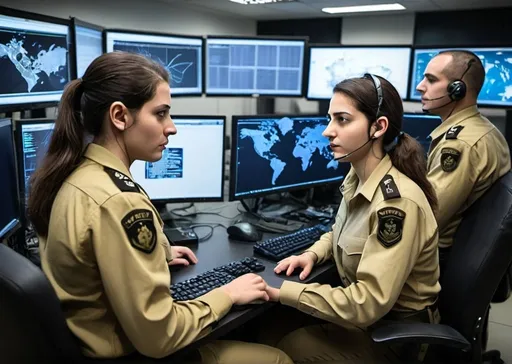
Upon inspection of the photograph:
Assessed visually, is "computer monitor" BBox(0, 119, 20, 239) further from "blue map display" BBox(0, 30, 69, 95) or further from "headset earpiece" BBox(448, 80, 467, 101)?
"headset earpiece" BBox(448, 80, 467, 101)

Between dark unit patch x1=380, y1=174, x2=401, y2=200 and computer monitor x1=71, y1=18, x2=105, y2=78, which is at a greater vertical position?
computer monitor x1=71, y1=18, x2=105, y2=78

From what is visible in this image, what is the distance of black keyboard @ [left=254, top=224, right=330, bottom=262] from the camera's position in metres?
1.57

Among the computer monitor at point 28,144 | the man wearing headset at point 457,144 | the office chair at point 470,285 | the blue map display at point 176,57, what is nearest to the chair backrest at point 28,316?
the computer monitor at point 28,144

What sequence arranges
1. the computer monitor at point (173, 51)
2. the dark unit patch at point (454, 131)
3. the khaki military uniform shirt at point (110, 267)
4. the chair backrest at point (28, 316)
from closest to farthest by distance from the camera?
1. the chair backrest at point (28, 316)
2. the khaki military uniform shirt at point (110, 267)
3. the dark unit patch at point (454, 131)
4. the computer monitor at point (173, 51)

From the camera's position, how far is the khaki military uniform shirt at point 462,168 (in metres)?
Answer: 1.75

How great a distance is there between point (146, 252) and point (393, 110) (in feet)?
2.77

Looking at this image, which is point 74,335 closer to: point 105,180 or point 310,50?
point 105,180

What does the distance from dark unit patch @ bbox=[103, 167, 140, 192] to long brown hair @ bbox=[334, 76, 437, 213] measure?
2.33 ft

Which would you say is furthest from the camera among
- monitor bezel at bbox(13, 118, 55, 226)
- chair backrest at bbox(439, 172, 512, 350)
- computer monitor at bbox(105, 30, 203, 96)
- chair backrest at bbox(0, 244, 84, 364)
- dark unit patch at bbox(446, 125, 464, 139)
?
computer monitor at bbox(105, 30, 203, 96)

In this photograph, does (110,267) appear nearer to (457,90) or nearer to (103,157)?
(103,157)

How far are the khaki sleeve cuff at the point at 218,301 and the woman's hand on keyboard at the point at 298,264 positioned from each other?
333 mm

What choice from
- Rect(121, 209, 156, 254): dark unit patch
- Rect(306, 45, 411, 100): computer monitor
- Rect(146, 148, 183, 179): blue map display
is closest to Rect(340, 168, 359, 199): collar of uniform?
Rect(146, 148, 183, 179): blue map display

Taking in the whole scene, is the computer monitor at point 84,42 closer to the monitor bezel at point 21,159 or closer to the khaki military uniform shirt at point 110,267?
the monitor bezel at point 21,159

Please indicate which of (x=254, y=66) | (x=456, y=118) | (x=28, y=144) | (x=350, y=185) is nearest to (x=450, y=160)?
(x=456, y=118)
